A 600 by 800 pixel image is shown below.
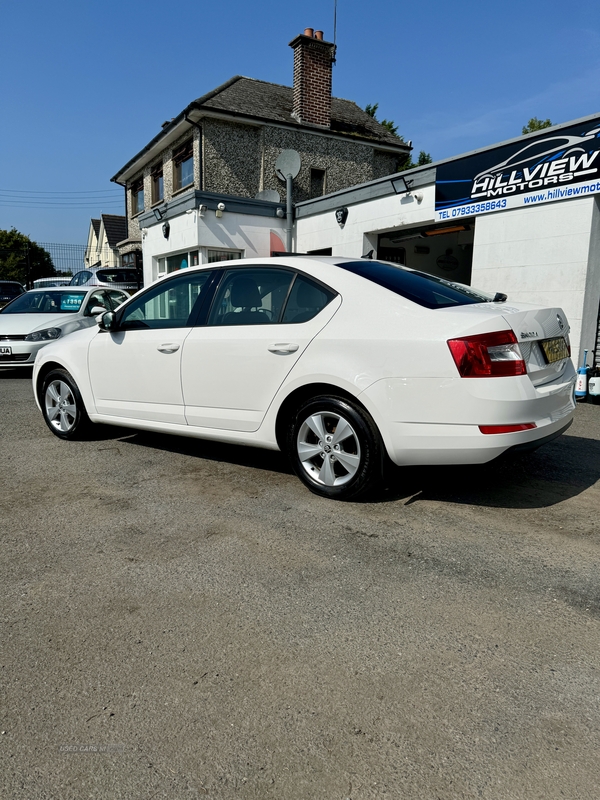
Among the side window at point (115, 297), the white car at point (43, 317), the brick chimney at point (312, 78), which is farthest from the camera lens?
the brick chimney at point (312, 78)

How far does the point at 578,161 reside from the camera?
838 centimetres

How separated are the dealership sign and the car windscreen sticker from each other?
7242mm

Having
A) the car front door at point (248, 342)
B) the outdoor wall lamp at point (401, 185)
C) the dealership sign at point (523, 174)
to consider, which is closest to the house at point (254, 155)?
the outdoor wall lamp at point (401, 185)

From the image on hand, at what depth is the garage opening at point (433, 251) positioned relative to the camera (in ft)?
45.0

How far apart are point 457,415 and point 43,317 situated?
31.8 feet

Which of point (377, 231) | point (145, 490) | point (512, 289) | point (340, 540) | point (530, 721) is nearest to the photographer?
point (530, 721)

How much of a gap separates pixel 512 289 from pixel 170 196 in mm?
14854

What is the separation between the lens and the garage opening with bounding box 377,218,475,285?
13711mm

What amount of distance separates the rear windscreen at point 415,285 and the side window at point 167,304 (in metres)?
1.31

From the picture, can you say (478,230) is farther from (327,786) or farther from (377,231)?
(327,786)

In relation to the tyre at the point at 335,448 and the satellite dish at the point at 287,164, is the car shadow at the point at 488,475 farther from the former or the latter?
the satellite dish at the point at 287,164

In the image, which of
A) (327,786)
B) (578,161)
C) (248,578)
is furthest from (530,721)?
(578,161)

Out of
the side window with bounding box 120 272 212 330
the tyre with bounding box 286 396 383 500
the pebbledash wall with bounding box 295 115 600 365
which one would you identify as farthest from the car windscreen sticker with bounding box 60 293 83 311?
the tyre with bounding box 286 396 383 500

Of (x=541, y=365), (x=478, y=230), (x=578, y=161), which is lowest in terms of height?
(x=541, y=365)
